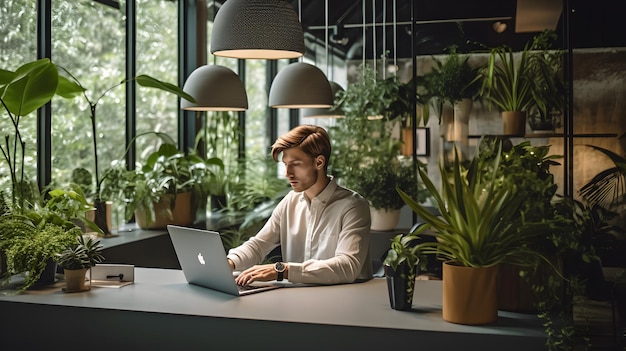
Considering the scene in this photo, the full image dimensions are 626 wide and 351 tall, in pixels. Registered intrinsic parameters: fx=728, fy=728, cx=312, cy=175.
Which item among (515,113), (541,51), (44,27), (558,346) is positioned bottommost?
(558,346)

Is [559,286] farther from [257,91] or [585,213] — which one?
[257,91]

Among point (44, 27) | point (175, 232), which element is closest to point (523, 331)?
point (175, 232)

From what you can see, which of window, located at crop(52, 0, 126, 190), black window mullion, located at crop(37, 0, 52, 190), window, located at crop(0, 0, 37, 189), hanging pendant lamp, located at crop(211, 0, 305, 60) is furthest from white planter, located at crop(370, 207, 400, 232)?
hanging pendant lamp, located at crop(211, 0, 305, 60)

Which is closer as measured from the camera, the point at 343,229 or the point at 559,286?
the point at 559,286

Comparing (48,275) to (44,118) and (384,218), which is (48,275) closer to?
(44,118)

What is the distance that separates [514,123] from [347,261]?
1.17 m

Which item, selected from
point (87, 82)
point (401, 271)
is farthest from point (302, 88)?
point (401, 271)

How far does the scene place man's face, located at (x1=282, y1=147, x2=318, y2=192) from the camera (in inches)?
143

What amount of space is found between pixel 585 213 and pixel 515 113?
50.3 inches

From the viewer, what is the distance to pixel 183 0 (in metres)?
6.79

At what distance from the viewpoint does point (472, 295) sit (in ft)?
7.98

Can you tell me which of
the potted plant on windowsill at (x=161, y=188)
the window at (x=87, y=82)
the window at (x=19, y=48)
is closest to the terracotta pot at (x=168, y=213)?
the potted plant on windowsill at (x=161, y=188)

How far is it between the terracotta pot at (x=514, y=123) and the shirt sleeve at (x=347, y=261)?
2.78 feet

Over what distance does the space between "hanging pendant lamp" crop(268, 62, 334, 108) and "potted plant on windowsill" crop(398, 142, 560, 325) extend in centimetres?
217
